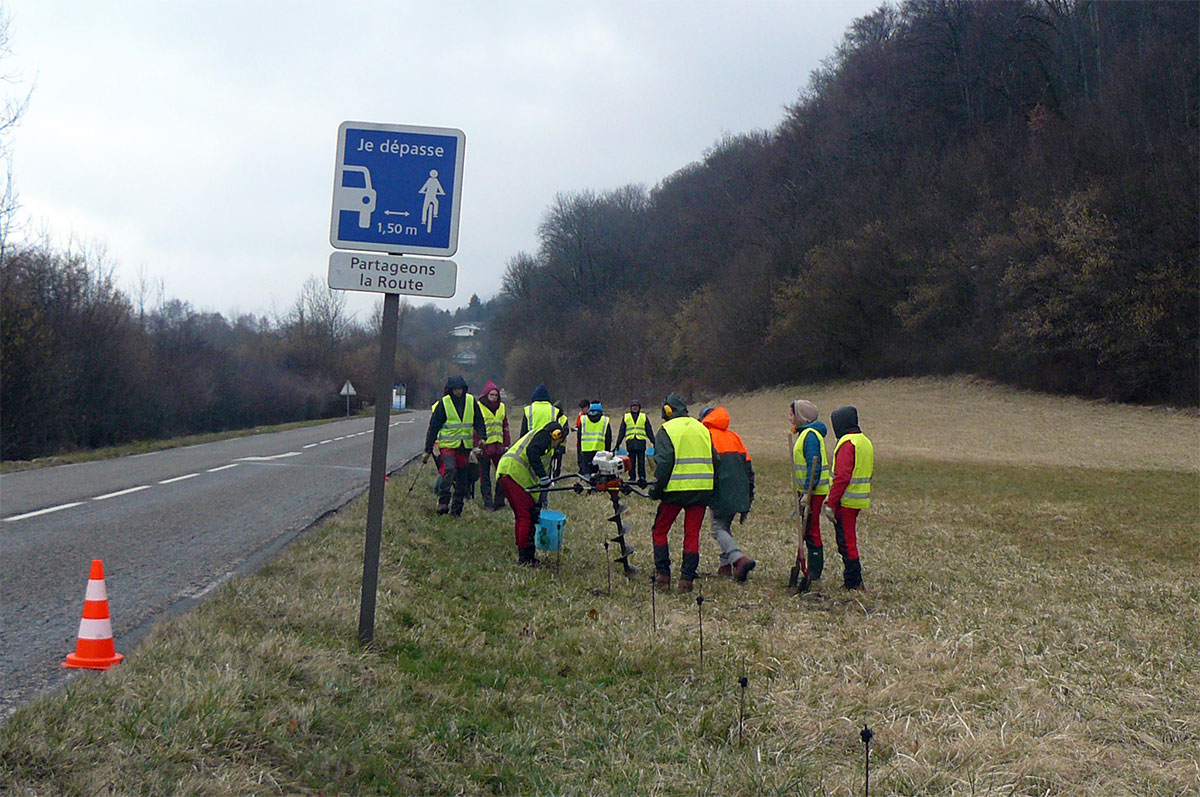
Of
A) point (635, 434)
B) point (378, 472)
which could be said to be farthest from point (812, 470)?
point (635, 434)

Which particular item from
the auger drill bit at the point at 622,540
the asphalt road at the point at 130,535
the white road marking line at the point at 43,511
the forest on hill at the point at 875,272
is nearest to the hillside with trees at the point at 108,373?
the forest on hill at the point at 875,272

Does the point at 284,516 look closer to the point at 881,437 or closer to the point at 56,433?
the point at 56,433

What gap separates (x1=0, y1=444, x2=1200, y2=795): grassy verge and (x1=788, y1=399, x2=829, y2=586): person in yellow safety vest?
413mm

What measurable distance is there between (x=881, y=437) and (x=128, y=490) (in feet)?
102

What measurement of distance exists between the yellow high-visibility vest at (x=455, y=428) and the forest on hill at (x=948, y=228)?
36725mm

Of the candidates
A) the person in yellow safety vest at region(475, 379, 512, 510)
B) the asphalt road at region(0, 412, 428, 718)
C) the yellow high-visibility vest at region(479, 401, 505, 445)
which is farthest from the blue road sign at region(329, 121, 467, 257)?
the yellow high-visibility vest at region(479, 401, 505, 445)

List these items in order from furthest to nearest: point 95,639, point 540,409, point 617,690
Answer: point 540,409 < point 617,690 < point 95,639

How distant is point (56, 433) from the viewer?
103 feet

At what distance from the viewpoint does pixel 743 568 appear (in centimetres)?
995

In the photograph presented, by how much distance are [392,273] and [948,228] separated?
55246mm

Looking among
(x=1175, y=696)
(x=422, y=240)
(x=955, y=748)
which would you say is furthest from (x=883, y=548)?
(x=422, y=240)

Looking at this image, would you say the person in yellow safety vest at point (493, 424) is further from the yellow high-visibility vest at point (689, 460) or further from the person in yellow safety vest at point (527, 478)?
the yellow high-visibility vest at point (689, 460)

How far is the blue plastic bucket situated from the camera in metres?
10.9

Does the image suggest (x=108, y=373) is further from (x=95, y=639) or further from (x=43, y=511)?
(x=95, y=639)
